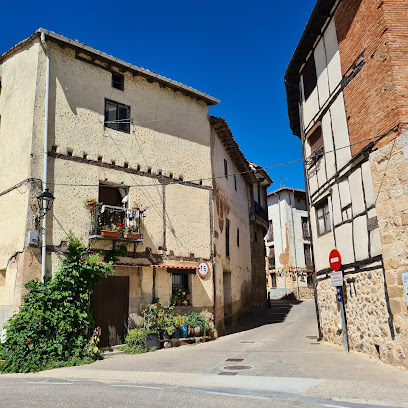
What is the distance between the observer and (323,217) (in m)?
12.9

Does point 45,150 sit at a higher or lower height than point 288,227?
lower

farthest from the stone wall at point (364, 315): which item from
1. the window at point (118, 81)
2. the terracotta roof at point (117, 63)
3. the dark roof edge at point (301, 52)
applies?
the window at point (118, 81)

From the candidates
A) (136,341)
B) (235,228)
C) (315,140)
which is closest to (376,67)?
(315,140)

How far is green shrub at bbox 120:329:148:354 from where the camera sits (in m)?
12.4

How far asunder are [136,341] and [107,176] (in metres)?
5.60

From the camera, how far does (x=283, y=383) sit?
7.21m

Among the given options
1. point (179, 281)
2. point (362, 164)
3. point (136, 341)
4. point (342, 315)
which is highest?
point (362, 164)

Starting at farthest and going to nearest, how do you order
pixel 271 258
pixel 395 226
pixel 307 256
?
pixel 271 258 → pixel 307 256 → pixel 395 226

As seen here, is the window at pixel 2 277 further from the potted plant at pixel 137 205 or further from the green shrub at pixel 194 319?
the green shrub at pixel 194 319

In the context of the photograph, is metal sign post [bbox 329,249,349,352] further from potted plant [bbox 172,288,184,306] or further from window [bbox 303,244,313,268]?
window [bbox 303,244,313,268]

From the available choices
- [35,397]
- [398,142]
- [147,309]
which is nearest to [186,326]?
[147,309]

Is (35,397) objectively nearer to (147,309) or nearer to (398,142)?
(147,309)

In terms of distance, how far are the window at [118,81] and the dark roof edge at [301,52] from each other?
620 centimetres

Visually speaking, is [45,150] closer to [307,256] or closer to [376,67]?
[376,67]
